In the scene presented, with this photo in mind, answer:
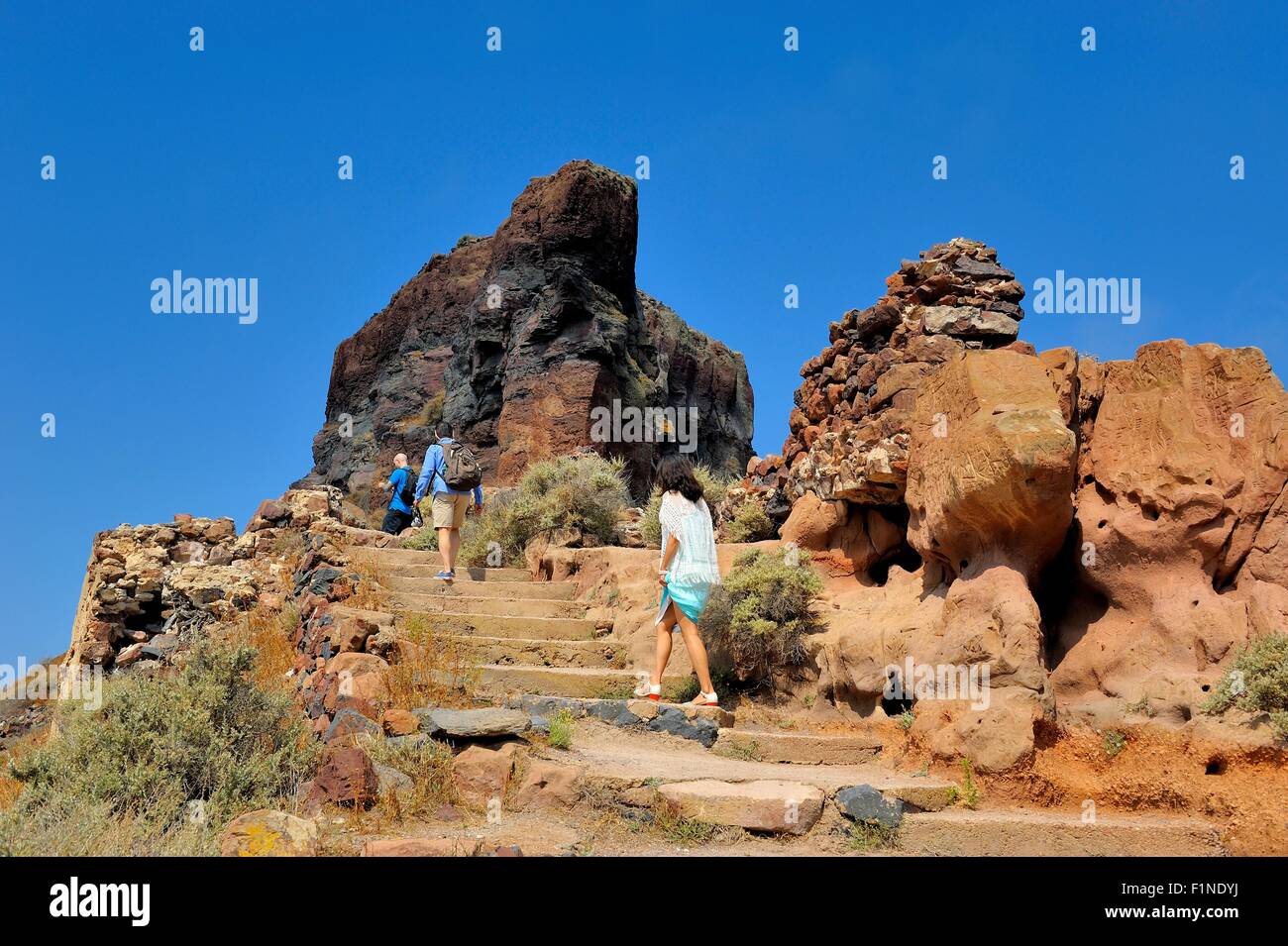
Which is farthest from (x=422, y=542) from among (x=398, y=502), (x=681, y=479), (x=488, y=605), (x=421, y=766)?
(x=421, y=766)

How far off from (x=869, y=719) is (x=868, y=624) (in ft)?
2.59

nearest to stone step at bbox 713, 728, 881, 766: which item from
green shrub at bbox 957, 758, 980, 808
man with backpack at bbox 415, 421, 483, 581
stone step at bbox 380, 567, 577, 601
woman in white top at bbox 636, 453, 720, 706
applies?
woman in white top at bbox 636, 453, 720, 706

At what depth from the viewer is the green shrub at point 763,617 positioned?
26.1 ft

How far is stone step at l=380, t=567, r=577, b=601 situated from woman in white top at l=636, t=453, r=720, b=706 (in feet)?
9.61

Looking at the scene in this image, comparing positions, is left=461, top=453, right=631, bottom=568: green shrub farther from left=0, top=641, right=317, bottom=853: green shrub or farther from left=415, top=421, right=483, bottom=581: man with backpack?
left=0, top=641, right=317, bottom=853: green shrub

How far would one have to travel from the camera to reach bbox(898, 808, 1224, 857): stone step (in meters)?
4.76

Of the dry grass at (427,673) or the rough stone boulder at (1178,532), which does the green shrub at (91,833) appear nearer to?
the dry grass at (427,673)

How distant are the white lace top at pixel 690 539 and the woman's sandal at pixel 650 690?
839 mm

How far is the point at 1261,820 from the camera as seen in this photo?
187 inches

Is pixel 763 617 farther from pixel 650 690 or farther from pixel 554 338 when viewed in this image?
pixel 554 338

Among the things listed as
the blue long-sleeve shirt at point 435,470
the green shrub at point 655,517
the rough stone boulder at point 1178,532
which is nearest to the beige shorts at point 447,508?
the blue long-sleeve shirt at point 435,470

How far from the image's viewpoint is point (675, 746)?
679 centimetres
